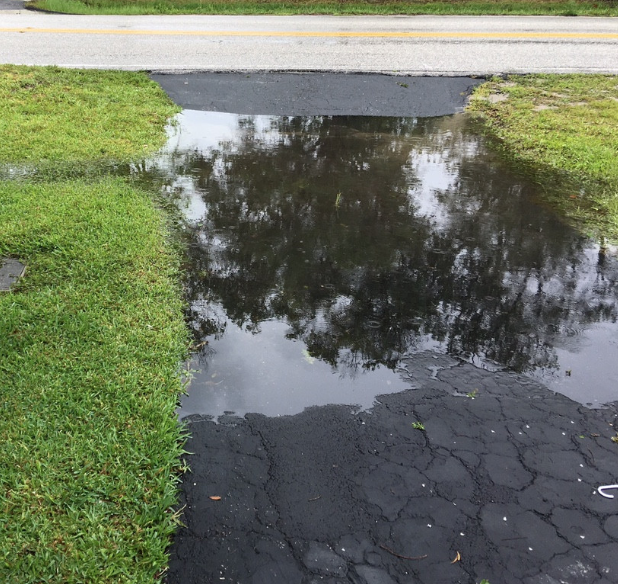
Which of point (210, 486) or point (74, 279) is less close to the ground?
point (74, 279)

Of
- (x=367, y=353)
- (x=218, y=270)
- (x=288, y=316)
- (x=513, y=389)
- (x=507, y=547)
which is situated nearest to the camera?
(x=507, y=547)

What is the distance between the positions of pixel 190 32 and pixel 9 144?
6.63 meters

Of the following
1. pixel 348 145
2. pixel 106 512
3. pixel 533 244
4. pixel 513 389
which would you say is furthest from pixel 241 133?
pixel 106 512

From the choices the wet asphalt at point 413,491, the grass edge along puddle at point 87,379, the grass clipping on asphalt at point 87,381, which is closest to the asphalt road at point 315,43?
the grass edge along puddle at point 87,379

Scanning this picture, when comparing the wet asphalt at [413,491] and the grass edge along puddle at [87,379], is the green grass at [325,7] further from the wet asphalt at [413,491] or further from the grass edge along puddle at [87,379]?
the wet asphalt at [413,491]

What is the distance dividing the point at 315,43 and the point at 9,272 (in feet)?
28.7

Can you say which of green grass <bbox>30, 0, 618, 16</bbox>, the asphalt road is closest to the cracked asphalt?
the asphalt road

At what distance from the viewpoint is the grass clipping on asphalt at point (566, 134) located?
5863 mm

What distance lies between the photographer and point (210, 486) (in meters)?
2.80

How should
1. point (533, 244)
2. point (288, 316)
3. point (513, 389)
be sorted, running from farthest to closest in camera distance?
point (533, 244)
point (288, 316)
point (513, 389)

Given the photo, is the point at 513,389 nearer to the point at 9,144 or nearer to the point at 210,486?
the point at 210,486

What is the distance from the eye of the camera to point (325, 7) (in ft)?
49.7

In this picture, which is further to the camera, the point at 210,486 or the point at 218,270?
the point at 218,270

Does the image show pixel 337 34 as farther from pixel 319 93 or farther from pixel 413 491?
pixel 413 491
